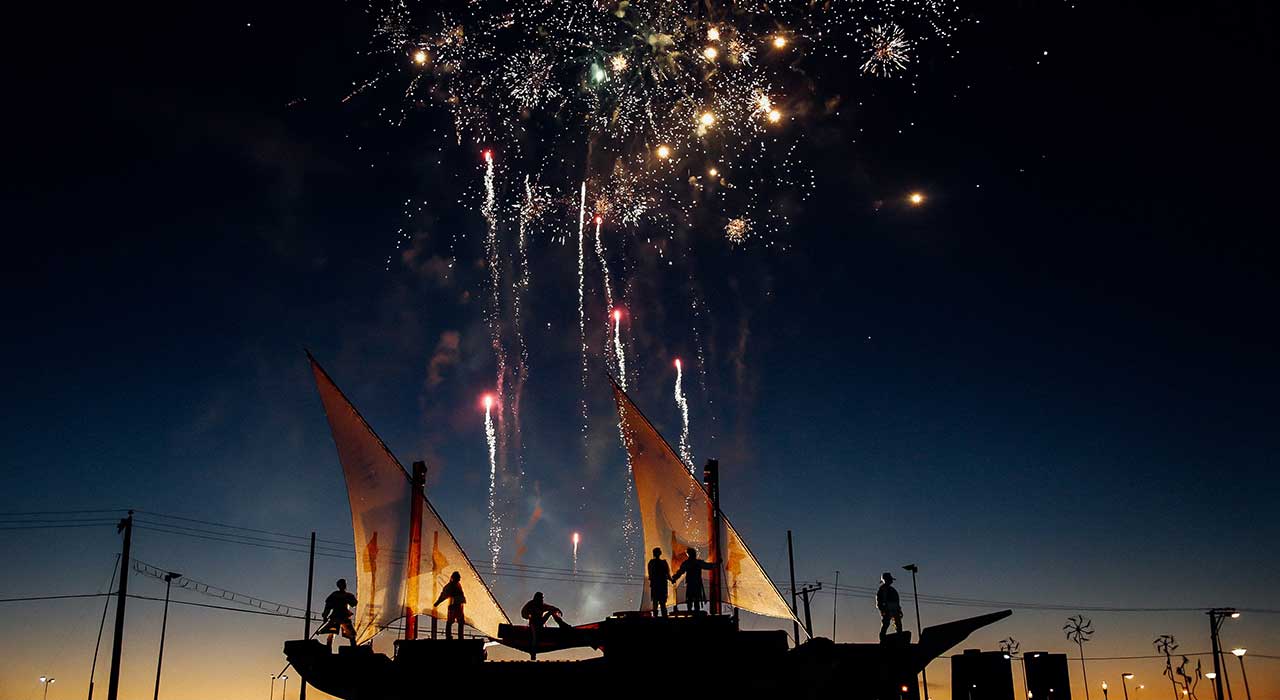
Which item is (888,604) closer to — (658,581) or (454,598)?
(658,581)

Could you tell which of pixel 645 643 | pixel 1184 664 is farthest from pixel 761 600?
pixel 1184 664

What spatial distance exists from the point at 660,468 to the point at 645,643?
12.7 m

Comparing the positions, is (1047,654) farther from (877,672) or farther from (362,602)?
(362,602)

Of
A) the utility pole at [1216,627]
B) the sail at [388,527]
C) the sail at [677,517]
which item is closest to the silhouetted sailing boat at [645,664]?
the sail at [677,517]

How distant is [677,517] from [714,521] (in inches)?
161

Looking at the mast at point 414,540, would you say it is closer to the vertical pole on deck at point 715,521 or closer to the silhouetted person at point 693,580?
the vertical pole on deck at point 715,521

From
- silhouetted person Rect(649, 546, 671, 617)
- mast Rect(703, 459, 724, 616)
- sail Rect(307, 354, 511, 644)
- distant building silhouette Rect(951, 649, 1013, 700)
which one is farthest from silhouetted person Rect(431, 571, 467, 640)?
distant building silhouette Rect(951, 649, 1013, 700)

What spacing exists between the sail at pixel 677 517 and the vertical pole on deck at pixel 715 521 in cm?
87

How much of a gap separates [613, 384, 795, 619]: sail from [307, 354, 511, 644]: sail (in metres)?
5.62

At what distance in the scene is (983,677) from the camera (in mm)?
14984

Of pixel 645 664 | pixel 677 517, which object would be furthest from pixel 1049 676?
pixel 677 517

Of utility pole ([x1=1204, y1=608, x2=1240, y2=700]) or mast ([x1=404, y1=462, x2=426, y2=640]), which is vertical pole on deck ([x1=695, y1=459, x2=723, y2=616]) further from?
utility pole ([x1=1204, y1=608, x2=1240, y2=700])

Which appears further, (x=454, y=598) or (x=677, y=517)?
(x=677, y=517)

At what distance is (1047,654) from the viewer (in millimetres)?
14594
